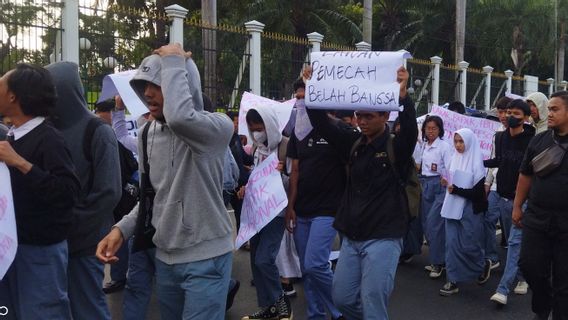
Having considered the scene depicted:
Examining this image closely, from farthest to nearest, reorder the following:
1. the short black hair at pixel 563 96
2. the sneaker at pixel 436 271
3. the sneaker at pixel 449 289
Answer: the sneaker at pixel 436 271 → the sneaker at pixel 449 289 → the short black hair at pixel 563 96

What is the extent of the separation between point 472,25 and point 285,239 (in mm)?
33443

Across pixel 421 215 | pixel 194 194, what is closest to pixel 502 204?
pixel 421 215

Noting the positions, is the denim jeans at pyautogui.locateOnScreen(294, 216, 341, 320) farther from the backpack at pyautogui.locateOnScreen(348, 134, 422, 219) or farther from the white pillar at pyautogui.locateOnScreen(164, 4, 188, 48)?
the white pillar at pyautogui.locateOnScreen(164, 4, 188, 48)

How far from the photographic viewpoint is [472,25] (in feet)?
120

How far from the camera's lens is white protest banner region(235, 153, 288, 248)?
496cm

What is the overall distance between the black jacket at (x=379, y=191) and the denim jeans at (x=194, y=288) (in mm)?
1096

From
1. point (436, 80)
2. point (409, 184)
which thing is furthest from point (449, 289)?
point (436, 80)

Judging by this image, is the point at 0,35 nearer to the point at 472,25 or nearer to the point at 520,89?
the point at 520,89

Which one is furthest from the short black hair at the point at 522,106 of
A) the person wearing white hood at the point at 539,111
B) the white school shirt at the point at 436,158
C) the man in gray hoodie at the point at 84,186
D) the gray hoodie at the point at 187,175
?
the man in gray hoodie at the point at 84,186

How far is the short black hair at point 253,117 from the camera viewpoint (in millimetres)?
5086

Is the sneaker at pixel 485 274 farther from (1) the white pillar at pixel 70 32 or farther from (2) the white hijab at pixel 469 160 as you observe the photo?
(1) the white pillar at pixel 70 32

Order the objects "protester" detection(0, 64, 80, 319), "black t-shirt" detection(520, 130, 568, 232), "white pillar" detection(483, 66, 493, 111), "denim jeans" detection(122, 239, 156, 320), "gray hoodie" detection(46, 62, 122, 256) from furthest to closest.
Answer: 1. "white pillar" detection(483, 66, 493, 111)
2. "black t-shirt" detection(520, 130, 568, 232)
3. "denim jeans" detection(122, 239, 156, 320)
4. "gray hoodie" detection(46, 62, 122, 256)
5. "protester" detection(0, 64, 80, 319)

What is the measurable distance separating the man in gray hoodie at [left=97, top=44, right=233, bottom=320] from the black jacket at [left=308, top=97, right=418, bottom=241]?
1126 millimetres

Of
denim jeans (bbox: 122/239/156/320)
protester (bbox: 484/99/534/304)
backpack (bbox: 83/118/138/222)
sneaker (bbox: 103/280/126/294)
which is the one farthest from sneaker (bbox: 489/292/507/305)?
sneaker (bbox: 103/280/126/294)
